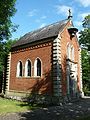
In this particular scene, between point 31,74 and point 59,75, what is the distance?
14.2 ft

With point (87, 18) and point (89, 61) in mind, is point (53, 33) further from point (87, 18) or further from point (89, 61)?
point (87, 18)

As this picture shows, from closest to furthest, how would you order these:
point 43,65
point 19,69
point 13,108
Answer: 1. point 13,108
2. point 43,65
3. point 19,69

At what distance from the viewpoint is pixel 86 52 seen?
40969 mm

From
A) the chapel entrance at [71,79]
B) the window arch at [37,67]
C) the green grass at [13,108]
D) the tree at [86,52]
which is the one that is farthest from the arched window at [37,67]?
the tree at [86,52]

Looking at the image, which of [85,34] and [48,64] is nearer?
[48,64]

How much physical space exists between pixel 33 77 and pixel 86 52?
65.2ft

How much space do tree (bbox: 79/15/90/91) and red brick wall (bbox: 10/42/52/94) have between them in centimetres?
1520

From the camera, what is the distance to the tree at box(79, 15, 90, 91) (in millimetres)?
37781

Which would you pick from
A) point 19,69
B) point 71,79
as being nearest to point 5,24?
point 19,69

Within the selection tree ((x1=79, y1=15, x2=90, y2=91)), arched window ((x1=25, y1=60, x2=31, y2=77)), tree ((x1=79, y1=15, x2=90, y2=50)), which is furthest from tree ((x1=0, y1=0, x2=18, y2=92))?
tree ((x1=79, y1=15, x2=90, y2=50))

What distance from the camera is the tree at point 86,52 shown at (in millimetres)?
37781

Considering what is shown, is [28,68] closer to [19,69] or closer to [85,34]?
[19,69]

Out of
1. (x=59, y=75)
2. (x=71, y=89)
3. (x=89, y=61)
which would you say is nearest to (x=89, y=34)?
(x=89, y=61)

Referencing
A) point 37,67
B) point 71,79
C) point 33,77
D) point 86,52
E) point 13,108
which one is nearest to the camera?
point 13,108
